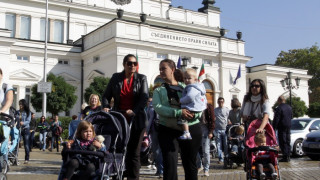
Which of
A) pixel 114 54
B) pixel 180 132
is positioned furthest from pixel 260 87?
pixel 114 54

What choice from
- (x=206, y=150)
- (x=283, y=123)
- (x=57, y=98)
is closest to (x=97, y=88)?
(x=57, y=98)

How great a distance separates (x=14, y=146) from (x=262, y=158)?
501cm

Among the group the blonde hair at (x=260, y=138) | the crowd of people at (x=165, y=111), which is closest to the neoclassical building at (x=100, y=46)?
the blonde hair at (x=260, y=138)

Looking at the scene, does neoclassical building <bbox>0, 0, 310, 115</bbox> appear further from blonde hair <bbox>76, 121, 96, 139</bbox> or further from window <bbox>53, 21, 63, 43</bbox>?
blonde hair <bbox>76, 121, 96, 139</bbox>

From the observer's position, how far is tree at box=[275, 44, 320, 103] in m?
70.7

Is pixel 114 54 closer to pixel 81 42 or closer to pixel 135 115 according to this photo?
pixel 81 42

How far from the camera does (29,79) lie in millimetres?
34125

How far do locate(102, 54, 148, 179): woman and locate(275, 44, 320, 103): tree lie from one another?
6951 centimetres

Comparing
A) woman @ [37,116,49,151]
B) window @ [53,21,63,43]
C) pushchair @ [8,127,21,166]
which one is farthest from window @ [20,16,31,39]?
pushchair @ [8,127,21,166]

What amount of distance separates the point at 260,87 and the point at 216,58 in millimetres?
32019

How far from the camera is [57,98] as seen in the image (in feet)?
93.2

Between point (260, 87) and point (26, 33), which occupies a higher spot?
point (26, 33)

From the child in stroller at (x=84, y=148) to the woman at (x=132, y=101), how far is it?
52cm

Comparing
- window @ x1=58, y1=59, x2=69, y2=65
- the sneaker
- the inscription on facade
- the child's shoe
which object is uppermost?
the inscription on facade
